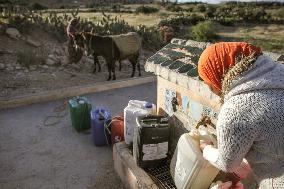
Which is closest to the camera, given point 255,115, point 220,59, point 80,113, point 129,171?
Result: point 255,115

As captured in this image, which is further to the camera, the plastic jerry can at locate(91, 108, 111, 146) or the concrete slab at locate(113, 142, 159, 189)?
the plastic jerry can at locate(91, 108, 111, 146)

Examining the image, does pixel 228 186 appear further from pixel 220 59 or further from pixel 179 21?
pixel 179 21

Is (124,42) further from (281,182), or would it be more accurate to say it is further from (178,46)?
(281,182)

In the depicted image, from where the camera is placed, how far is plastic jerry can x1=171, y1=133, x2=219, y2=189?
312 centimetres

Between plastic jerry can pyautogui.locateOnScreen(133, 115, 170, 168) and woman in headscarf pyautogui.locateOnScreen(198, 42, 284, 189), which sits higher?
woman in headscarf pyautogui.locateOnScreen(198, 42, 284, 189)

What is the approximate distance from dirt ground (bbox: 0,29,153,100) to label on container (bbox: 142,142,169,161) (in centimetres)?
486

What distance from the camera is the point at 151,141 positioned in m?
3.86

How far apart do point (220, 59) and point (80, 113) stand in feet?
13.2

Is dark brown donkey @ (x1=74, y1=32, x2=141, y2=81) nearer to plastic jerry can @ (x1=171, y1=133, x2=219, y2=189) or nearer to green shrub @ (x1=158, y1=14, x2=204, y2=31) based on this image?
plastic jerry can @ (x1=171, y1=133, x2=219, y2=189)

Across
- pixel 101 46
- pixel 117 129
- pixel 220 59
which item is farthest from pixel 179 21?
pixel 220 59

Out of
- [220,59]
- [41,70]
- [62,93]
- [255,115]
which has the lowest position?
[62,93]

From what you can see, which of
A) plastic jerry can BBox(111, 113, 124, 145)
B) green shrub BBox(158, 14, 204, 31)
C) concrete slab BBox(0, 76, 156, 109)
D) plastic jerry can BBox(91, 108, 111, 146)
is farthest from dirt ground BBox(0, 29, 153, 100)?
green shrub BBox(158, 14, 204, 31)

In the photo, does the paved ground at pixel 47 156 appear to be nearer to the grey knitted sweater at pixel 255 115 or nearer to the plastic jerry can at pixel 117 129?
the plastic jerry can at pixel 117 129

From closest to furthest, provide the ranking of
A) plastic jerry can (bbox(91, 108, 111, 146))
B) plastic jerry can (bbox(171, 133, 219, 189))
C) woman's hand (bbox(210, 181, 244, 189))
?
woman's hand (bbox(210, 181, 244, 189)) → plastic jerry can (bbox(171, 133, 219, 189)) → plastic jerry can (bbox(91, 108, 111, 146))
